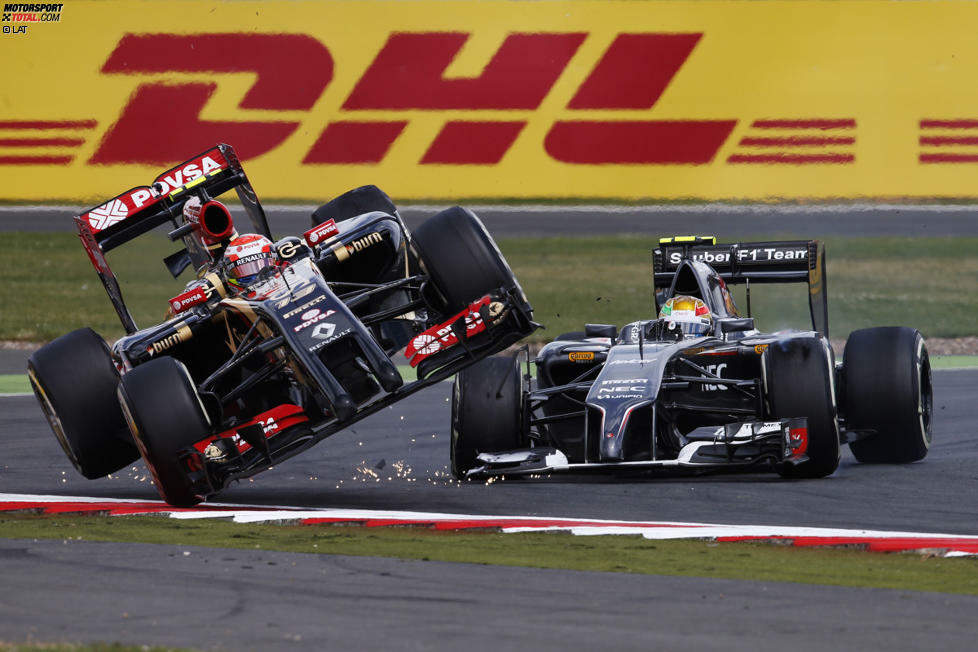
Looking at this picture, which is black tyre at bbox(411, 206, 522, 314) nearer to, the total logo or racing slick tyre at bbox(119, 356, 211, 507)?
the total logo

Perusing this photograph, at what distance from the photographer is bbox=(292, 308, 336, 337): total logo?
998cm

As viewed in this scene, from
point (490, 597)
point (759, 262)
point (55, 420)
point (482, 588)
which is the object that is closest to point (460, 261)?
point (55, 420)

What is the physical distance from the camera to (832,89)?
24.1 metres

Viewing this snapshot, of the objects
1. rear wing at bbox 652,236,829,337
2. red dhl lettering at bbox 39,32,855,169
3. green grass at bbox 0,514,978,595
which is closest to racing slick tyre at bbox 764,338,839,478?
rear wing at bbox 652,236,829,337

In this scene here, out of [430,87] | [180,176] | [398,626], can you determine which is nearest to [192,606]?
[398,626]

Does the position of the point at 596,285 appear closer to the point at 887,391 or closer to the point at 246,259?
the point at 887,391

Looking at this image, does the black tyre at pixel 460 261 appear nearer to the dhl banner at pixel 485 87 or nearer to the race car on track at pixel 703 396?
the race car on track at pixel 703 396

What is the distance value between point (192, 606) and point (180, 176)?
18.8 feet

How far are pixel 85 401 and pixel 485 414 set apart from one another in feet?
8.38

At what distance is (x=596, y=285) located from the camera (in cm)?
2494

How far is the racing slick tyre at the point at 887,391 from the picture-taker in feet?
38.1

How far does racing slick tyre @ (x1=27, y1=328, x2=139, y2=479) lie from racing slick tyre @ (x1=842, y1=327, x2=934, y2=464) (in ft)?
15.9

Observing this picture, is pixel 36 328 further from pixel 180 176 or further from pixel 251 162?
pixel 180 176

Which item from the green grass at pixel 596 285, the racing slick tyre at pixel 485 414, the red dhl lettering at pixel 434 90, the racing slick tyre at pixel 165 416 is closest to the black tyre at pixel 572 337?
the racing slick tyre at pixel 485 414
